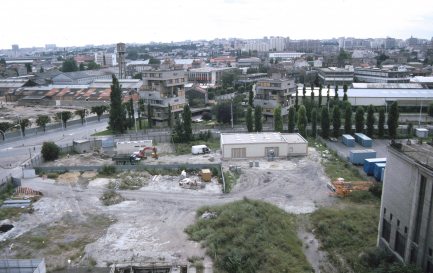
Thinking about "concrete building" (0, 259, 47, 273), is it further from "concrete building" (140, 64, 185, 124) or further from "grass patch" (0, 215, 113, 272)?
"concrete building" (140, 64, 185, 124)

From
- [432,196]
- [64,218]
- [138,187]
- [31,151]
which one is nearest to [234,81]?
[31,151]

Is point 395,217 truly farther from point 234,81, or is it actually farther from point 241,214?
point 234,81

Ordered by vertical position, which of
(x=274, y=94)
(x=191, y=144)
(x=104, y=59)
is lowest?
(x=191, y=144)

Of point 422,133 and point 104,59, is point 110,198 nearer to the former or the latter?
point 422,133

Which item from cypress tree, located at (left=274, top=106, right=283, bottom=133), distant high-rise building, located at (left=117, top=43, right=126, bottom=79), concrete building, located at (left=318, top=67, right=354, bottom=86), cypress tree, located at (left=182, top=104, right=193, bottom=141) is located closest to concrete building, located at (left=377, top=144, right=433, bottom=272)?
cypress tree, located at (left=274, top=106, right=283, bottom=133)

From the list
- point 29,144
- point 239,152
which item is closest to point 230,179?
point 239,152

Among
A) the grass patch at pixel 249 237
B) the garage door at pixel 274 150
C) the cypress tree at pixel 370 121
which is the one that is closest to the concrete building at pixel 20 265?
the grass patch at pixel 249 237
